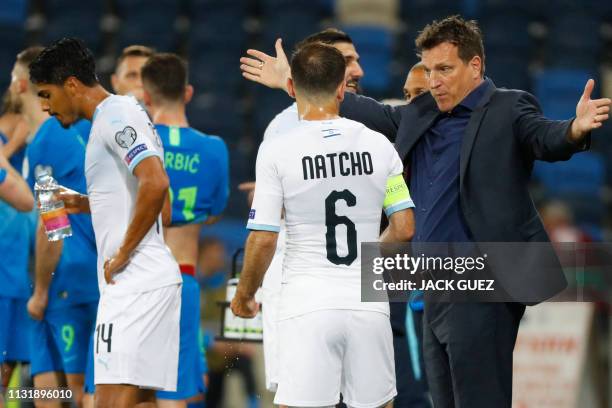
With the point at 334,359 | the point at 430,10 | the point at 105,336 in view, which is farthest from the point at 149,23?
the point at 334,359

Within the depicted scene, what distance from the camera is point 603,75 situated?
43.1 feet

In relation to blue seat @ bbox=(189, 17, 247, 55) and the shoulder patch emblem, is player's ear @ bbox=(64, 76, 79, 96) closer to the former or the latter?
the shoulder patch emblem

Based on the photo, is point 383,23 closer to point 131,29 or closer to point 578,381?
point 131,29

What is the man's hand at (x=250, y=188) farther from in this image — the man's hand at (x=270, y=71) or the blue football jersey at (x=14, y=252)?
the blue football jersey at (x=14, y=252)

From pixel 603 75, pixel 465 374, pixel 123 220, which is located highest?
pixel 603 75

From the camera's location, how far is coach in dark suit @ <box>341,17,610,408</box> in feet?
16.4

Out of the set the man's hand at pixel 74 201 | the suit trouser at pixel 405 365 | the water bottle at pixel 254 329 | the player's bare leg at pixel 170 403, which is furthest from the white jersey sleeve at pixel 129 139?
the suit trouser at pixel 405 365

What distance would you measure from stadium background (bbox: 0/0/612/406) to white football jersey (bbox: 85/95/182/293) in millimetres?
6361

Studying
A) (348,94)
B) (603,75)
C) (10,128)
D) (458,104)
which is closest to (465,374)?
(458,104)

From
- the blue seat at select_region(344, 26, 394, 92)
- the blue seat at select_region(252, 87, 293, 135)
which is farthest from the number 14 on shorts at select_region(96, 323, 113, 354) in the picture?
Result: the blue seat at select_region(344, 26, 394, 92)

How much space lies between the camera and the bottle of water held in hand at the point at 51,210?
549 cm

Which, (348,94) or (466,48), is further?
(348,94)

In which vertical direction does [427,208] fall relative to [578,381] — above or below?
above

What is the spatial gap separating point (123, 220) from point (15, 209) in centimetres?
171
